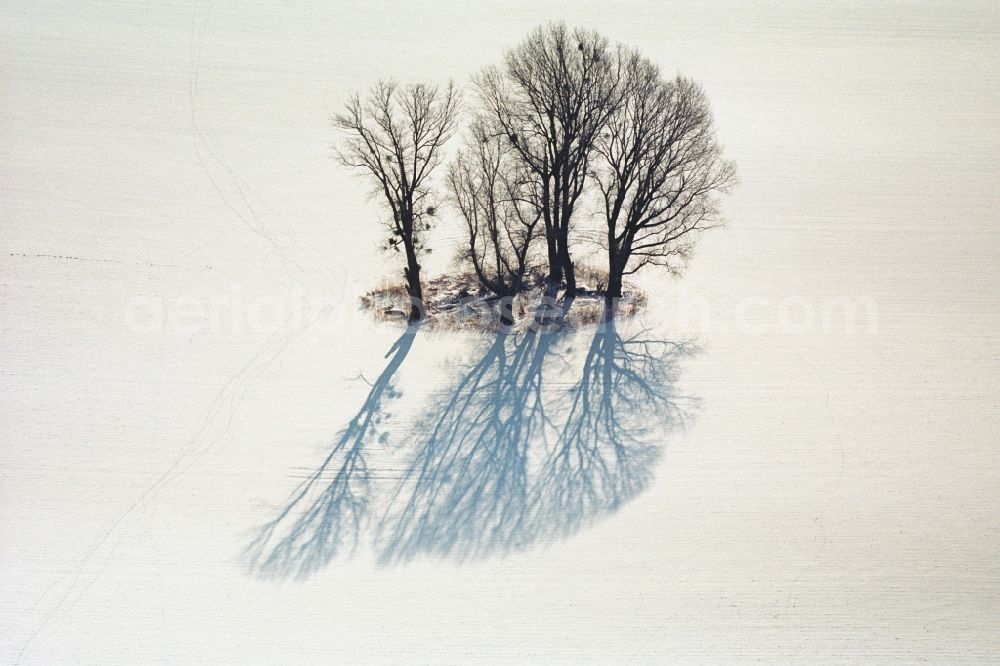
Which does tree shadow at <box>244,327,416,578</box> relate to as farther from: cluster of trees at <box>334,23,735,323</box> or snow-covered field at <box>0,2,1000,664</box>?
cluster of trees at <box>334,23,735,323</box>

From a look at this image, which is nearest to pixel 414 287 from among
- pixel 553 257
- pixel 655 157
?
pixel 553 257

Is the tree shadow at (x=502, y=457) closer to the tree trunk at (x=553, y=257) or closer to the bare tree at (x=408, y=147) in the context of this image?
the tree trunk at (x=553, y=257)

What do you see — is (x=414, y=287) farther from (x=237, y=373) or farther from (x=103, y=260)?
(x=103, y=260)

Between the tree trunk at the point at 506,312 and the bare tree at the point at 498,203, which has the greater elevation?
the bare tree at the point at 498,203

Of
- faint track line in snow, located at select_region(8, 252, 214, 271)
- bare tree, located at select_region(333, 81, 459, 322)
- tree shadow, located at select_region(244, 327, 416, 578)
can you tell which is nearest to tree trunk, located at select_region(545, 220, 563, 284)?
bare tree, located at select_region(333, 81, 459, 322)

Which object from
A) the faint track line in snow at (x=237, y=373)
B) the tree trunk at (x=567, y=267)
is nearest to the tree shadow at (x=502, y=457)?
the tree trunk at (x=567, y=267)

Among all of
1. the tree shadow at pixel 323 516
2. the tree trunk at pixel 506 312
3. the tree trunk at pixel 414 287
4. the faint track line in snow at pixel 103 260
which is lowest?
the tree shadow at pixel 323 516

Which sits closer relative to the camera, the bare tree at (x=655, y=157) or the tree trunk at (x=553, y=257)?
the bare tree at (x=655, y=157)
